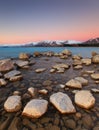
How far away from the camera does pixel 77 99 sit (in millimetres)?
6680

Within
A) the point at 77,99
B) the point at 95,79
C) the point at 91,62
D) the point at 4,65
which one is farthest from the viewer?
the point at 91,62

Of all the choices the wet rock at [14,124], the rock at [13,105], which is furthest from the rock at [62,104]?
the wet rock at [14,124]

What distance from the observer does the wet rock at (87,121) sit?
16.8 ft

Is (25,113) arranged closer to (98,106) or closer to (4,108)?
(4,108)

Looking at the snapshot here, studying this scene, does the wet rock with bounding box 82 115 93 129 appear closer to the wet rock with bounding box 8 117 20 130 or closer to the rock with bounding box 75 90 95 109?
the rock with bounding box 75 90 95 109

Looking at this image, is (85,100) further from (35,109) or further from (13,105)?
(13,105)

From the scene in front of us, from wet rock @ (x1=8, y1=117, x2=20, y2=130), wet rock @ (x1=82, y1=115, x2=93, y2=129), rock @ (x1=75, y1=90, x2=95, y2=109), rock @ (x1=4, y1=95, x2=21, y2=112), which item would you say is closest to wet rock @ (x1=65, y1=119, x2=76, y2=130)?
wet rock @ (x1=82, y1=115, x2=93, y2=129)

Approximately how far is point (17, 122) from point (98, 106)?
3440 mm

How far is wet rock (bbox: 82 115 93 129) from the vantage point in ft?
16.8

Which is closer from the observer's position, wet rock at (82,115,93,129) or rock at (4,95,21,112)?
wet rock at (82,115,93,129)

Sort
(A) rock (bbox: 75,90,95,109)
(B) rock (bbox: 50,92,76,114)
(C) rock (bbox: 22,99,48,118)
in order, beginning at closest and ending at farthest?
(C) rock (bbox: 22,99,48,118) → (B) rock (bbox: 50,92,76,114) → (A) rock (bbox: 75,90,95,109)

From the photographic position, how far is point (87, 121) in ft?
17.8

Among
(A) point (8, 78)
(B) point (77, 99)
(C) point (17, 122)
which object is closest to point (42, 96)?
(B) point (77, 99)

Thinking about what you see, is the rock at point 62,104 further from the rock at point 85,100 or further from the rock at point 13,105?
the rock at point 13,105
